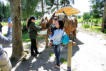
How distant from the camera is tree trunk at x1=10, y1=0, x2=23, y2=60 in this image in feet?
14.4

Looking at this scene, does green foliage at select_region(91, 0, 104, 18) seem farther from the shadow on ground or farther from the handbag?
the handbag

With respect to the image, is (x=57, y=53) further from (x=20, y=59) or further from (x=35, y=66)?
(x=20, y=59)

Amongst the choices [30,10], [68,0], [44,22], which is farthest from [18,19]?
[68,0]

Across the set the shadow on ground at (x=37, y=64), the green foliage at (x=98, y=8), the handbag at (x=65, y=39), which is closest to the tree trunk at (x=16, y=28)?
the shadow on ground at (x=37, y=64)

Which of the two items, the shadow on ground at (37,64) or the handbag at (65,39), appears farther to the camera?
the shadow on ground at (37,64)

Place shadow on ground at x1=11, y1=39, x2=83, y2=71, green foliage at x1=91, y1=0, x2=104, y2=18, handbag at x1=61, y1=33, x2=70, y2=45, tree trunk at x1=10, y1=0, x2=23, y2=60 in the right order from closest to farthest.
Answer: 1. handbag at x1=61, y1=33, x2=70, y2=45
2. shadow on ground at x1=11, y1=39, x2=83, y2=71
3. tree trunk at x1=10, y1=0, x2=23, y2=60
4. green foliage at x1=91, y1=0, x2=104, y2=18

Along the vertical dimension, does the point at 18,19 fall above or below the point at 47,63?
above

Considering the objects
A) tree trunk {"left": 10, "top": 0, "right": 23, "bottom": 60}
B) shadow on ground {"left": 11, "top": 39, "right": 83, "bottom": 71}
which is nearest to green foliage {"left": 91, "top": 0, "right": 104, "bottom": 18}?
shadow on ground {"left": 11, "top": 39, "right": 83, "bottom": 71}

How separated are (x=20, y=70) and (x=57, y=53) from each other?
1313 millimetres

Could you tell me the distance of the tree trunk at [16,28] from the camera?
438 cm

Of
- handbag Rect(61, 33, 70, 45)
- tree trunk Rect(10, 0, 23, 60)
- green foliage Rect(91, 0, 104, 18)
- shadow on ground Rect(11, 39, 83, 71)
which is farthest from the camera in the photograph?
green foliage Rect(91, 0, 104, 18)

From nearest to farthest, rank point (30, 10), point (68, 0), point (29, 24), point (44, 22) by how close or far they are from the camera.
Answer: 1. point (29, 24)
2. point (44, 22)
3. point (30, 10)
4. point (68, 0)

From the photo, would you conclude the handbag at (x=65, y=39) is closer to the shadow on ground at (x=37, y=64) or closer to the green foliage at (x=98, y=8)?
the shadow on ground at (x=37, y=64)

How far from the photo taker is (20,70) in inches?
154
